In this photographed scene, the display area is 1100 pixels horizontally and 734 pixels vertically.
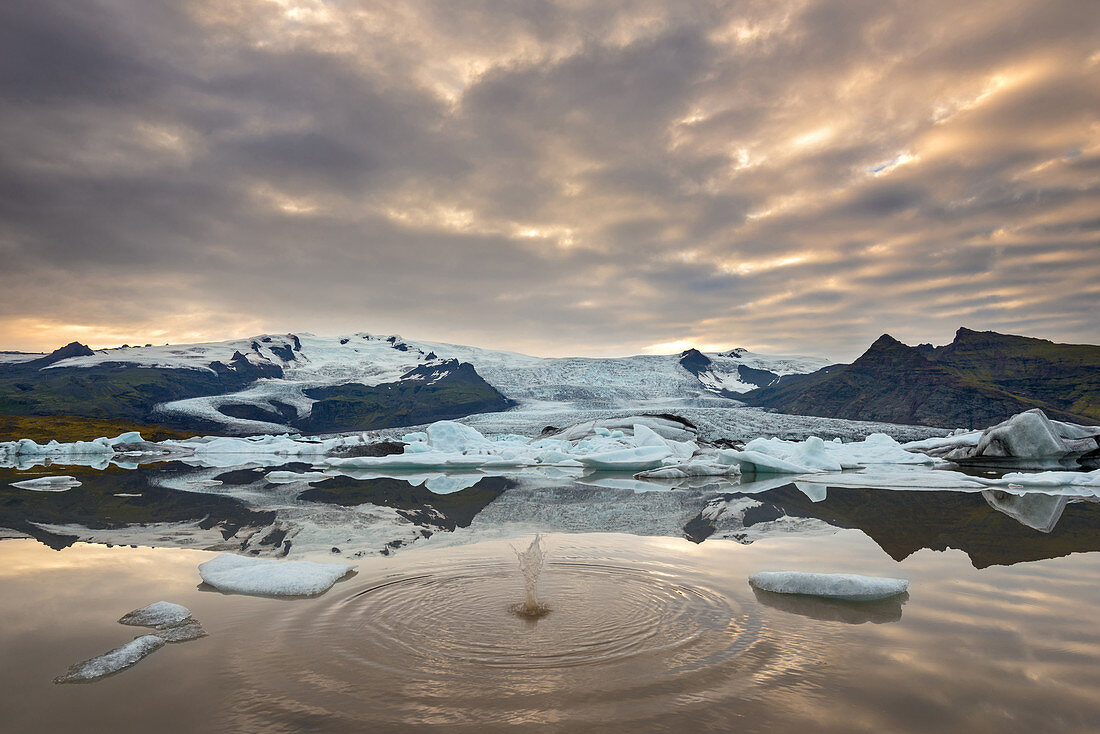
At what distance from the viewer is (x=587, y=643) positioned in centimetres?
379

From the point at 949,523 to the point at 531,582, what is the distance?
7354mm

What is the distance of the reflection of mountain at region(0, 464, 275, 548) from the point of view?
9.05 m

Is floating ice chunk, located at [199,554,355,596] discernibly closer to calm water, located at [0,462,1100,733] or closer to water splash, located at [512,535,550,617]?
calm water, located at [0,462,1100,733]

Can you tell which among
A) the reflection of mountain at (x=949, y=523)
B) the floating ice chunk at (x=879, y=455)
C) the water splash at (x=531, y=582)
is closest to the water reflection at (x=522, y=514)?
the reflection of mountain at (x=949, y=523)

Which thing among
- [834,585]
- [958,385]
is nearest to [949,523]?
[834,585]

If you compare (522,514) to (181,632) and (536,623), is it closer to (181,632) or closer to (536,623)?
(536,623)

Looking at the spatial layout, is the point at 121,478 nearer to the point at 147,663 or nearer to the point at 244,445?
the point at 244,445

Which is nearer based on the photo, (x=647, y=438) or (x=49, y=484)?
(x=49, y=484)

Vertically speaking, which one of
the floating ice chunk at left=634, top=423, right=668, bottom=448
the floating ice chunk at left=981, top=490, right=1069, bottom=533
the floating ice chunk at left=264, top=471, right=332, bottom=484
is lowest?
the floating ice chunk at left=264, top=471, right=332, bottom=484

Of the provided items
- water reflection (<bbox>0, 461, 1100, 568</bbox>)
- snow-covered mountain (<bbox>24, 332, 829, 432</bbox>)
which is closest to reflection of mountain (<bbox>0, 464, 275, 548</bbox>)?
water reflection (<bbox>0, 461, 1100, 568</bbox>)

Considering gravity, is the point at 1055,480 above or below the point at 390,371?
below

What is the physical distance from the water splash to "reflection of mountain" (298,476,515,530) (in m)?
2.87

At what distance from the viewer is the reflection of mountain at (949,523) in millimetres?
6922

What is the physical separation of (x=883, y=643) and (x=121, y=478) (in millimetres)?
21076
